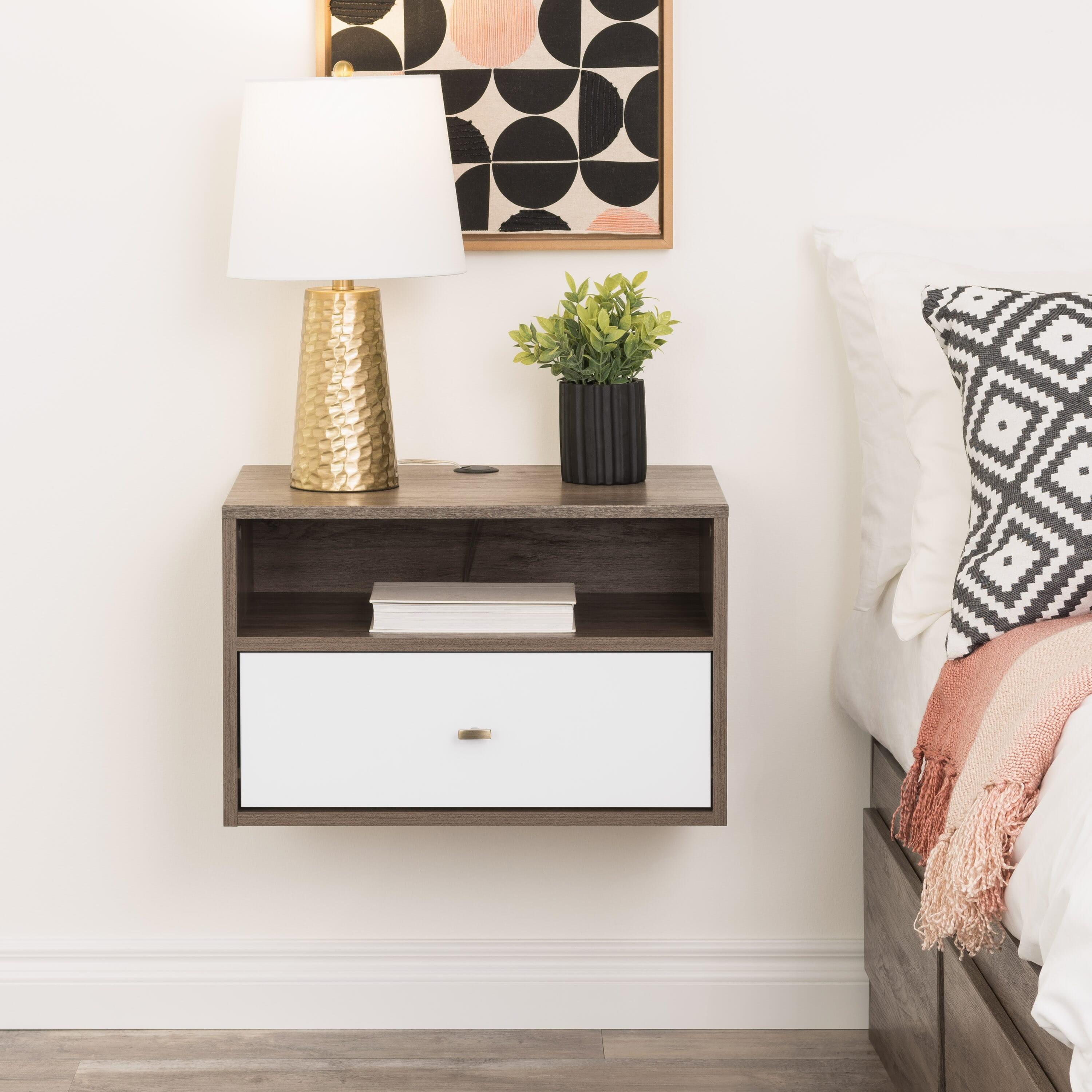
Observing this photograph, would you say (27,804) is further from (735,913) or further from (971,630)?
(971,630)

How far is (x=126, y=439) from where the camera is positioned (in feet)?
5.99

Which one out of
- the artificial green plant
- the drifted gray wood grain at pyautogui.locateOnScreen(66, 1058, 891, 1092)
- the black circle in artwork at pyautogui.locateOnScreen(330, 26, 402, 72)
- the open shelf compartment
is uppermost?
the black circle in artwork at pyautogui.locateOnScreen(330, 26, 402, 72)

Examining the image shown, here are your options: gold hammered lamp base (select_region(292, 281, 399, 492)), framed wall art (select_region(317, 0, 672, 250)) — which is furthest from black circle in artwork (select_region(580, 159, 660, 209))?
gold hammered lamp base (select_region(292, 281, 399, 492))

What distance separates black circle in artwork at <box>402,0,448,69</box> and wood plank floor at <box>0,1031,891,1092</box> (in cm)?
144

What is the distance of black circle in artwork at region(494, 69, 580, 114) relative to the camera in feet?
5.73

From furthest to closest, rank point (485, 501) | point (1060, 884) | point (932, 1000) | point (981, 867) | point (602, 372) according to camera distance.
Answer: point (602, 372)
point (485, 501)
point (932, 1000)
point (981, 867)
point (1060, 884)

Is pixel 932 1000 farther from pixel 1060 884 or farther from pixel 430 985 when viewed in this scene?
pixel 430 985

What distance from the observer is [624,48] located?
1740 mm

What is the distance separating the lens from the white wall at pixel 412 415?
1.75m

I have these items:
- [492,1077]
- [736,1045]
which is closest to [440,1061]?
[492,1077]

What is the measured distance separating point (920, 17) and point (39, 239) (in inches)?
51.1

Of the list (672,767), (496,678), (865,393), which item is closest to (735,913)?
(672,767)

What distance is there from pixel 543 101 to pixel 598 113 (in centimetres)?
8

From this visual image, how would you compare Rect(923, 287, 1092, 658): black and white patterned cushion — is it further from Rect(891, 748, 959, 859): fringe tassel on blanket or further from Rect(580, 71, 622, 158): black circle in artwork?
Rect(580, 71, 622, 158): black circle in artwork
